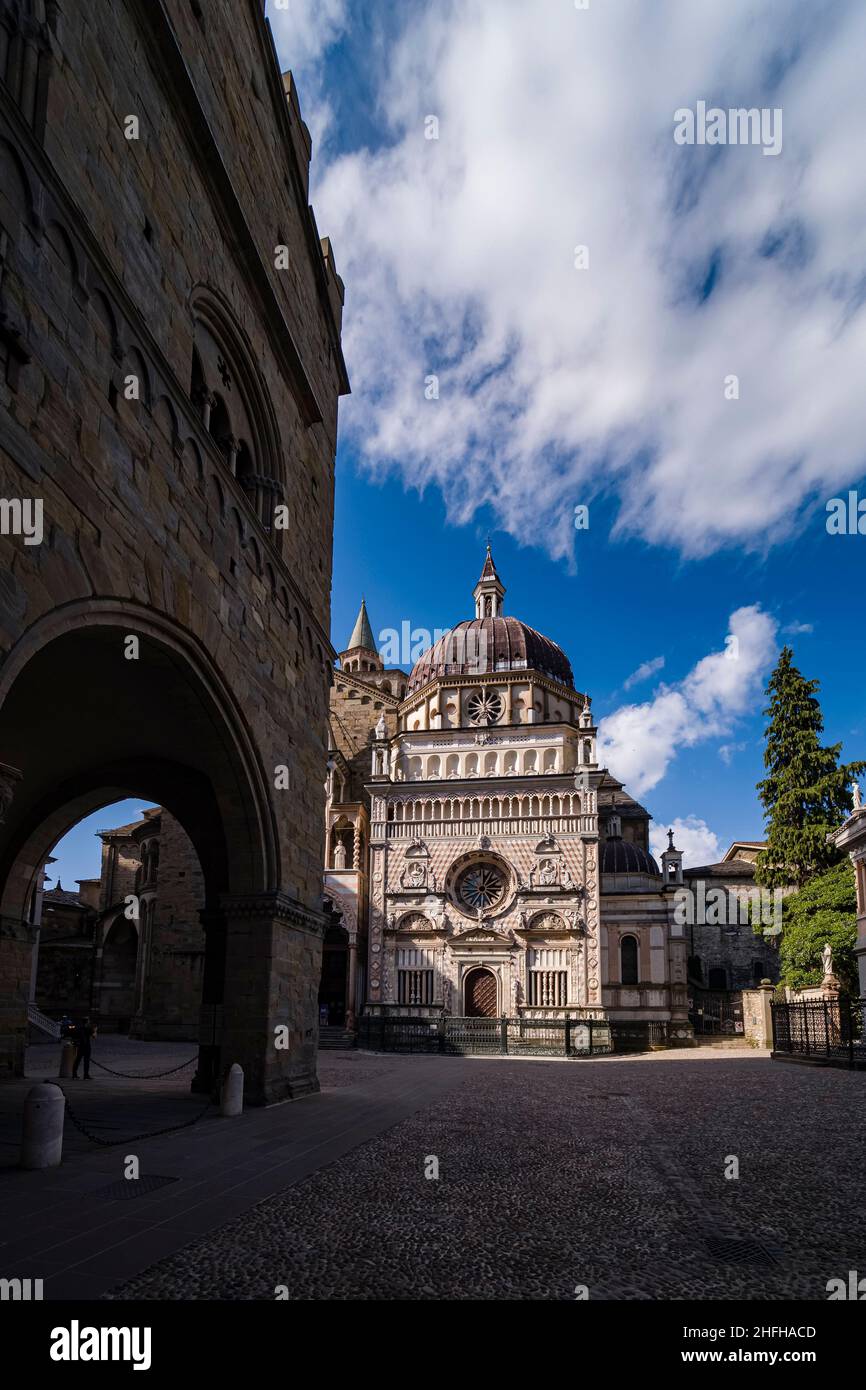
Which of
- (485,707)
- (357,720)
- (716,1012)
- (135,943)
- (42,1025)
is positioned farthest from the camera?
(357,720)

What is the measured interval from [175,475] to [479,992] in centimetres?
3592

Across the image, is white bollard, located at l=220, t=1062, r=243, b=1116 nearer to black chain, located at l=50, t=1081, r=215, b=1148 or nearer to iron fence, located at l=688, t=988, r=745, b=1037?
black chain, located at l=50, t=1081, r=215, b=1148

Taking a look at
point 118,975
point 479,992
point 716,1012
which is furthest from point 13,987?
point 716,1012

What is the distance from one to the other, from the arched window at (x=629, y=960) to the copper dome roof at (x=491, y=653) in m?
14.6

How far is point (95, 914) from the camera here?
143 ft

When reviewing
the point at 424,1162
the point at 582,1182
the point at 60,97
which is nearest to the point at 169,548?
the point at 60,97

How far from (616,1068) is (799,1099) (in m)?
10.3

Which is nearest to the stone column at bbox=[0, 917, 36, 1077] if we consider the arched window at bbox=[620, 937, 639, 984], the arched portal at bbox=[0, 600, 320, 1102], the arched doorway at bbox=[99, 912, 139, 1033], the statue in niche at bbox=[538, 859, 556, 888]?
the arched portal at bbox=[0, 600, 320, 1102]

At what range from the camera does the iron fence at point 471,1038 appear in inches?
1217

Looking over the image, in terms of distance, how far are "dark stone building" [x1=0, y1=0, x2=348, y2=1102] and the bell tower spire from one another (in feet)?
127

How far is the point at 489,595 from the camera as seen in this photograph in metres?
56.9

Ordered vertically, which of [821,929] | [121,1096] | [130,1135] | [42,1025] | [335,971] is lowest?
[42,1025]

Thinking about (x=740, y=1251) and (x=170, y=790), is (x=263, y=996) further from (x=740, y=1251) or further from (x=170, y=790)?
(x=740, y=1251)
